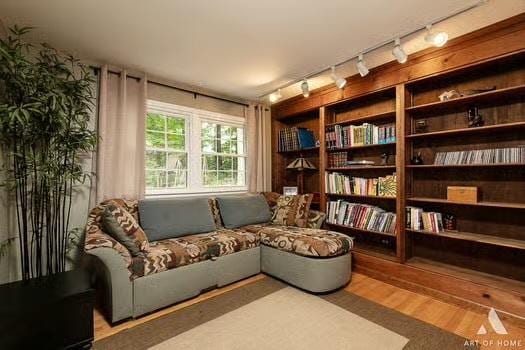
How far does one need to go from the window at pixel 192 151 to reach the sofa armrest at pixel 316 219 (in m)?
1.21

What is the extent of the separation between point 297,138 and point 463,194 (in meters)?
2.09

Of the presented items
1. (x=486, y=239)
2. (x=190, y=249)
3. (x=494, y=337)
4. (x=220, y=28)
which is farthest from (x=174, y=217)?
(x=486, y=239)

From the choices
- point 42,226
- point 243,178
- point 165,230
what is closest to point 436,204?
point 243,178

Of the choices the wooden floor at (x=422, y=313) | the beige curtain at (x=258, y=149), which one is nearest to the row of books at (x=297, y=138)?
the beige curtain at (x=258, y=149)

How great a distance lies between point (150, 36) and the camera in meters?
2.13

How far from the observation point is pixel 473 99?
7.45 feet

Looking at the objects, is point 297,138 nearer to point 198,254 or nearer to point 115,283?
point 198,254

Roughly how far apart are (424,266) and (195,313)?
217 centimetres

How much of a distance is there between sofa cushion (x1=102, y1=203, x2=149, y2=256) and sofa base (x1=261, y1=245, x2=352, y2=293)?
1.29 meters

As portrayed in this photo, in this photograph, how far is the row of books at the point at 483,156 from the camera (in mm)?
2063

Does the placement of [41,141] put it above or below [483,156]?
above

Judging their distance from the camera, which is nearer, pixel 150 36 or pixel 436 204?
pixel 150 36

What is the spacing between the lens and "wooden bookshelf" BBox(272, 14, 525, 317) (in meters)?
2.09

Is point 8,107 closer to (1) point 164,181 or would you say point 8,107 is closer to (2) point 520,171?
(1) point 164,181
